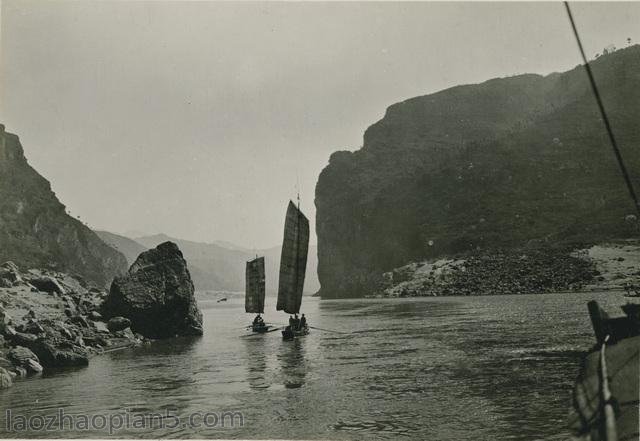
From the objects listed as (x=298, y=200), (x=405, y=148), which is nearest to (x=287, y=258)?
(x=298, y=200)

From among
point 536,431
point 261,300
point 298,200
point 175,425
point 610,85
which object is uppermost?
point 610,85

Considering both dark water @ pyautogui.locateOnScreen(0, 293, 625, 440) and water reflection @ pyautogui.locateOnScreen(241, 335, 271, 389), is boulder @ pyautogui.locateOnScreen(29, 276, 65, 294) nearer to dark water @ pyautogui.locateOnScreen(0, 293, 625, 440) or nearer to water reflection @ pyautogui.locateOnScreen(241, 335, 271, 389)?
dark water @ pyautogui.locateOnScreen(0, 293, 625, 440)

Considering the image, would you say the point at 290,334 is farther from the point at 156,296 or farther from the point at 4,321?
the point at 4,321

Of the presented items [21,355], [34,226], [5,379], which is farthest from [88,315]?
[34,226]

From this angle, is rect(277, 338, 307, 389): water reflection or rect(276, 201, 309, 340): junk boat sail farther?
rect(276, 201, 309, 340): junk boat sail

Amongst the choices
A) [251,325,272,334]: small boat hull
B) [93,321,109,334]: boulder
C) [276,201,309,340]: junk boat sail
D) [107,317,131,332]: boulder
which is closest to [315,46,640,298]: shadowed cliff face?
[251,325,272,334]: small boat hull

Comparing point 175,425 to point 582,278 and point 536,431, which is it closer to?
point 536,431
